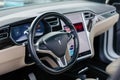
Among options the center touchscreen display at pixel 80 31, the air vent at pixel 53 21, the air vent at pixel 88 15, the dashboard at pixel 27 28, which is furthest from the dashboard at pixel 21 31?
the air vent at pixel 88 15

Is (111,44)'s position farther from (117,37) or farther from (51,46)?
(51,46)

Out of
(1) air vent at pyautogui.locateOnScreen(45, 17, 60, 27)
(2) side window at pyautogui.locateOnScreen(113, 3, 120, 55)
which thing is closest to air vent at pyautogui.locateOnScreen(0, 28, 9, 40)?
(1) air vent at pyautogui.locateOnScreen(45, 17, 60, 27)

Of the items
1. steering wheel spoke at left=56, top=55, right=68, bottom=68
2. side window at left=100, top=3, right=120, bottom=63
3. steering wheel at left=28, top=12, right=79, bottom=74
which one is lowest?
side window at left=100, top=3, right=120, bottom=63

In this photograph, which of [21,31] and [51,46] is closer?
[51,46]

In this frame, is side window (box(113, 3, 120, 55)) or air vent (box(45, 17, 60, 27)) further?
side window (box(113, 3, 120, 55))

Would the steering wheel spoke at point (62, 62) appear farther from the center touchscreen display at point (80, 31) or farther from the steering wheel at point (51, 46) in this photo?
the center touchscreen display at point (80, 31)

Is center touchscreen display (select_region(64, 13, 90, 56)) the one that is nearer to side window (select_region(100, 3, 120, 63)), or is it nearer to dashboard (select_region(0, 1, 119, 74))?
dashboard (select_region(0, 1, 119, 74))

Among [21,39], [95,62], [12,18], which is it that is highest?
[12,18]

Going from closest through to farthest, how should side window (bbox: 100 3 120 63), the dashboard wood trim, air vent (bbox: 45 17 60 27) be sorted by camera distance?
the dashboard wood trim → air vent (bbox: 45 17 60 27) → side window (bbox: 100 3 120 63)

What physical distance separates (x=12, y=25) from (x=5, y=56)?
213 mm

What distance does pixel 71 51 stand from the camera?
2.16m

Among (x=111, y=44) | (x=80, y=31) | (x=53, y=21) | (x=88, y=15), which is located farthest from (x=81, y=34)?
(x=111, y=44)

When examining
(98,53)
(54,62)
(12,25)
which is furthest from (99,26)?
(12,25)

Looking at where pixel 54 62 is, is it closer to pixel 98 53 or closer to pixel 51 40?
pixel 51 40
